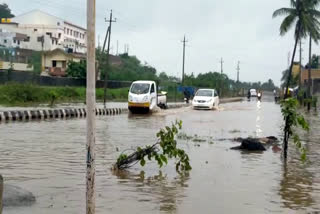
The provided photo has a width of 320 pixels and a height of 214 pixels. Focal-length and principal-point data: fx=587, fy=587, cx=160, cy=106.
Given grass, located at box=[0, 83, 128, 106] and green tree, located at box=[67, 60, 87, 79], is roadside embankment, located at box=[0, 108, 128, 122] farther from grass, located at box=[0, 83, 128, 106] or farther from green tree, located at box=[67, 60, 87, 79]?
green tree, located at box=[67, 60, 87, 79]

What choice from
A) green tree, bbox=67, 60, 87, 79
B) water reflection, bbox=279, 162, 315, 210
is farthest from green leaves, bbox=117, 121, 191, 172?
green tree, bbox=67, 60, 87, 79

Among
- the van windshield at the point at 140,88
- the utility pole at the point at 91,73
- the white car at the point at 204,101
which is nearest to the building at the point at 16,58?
the white car at the point at 204,101

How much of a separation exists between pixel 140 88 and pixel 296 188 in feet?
82.9

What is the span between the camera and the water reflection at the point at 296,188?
9496mm

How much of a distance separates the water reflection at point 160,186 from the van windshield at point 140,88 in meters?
23.4

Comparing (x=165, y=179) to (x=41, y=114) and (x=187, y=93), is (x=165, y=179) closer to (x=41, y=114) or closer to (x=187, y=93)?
(x=41, y=114)

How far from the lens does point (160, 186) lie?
34.5 feet

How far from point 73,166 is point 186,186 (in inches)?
123

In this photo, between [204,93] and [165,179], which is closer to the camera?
[165,179]

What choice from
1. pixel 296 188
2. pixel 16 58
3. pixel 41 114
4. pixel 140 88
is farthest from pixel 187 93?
pixel 296 188

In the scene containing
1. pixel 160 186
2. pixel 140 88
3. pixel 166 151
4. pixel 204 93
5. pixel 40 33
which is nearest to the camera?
pixel 160 186

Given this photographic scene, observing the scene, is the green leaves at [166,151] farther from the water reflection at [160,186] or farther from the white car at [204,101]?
the white car at [204,101]

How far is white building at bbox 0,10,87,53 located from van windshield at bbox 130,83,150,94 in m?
63.7

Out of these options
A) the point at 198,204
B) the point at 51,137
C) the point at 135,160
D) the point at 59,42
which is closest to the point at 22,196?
the point at 198,204
